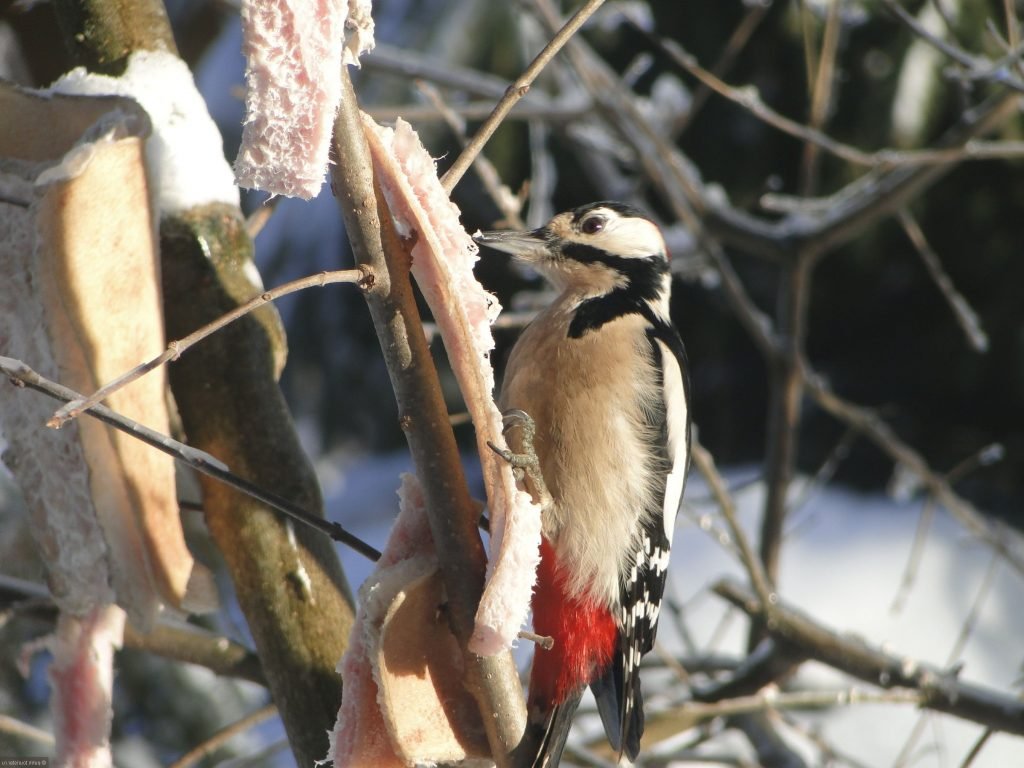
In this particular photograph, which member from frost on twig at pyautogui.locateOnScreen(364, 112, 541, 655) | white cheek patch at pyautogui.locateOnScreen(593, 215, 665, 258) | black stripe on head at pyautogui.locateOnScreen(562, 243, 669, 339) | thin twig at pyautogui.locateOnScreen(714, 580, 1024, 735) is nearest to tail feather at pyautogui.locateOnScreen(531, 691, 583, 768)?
frost on twig at pyautogui.locateOnScreen(364, 112, 541, 655)

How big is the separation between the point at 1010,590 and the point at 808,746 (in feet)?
3.94

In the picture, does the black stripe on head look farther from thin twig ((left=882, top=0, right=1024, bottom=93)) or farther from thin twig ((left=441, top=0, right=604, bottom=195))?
thin twig ((left=441, top=0, right=604, bottom=195))

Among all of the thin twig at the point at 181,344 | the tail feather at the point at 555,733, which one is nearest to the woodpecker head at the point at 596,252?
the tail feather at the point at 555,733

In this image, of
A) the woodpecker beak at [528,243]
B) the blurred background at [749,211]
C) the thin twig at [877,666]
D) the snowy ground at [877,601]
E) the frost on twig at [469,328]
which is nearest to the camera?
the frost on twig at [469,328]

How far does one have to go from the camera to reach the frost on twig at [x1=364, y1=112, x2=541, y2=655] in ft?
4.02

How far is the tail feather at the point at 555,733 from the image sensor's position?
4.98ft

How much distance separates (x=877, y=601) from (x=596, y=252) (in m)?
2.92

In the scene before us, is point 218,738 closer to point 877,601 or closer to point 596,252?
point 596,252

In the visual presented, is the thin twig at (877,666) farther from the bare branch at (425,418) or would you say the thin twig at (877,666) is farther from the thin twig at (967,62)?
the bare branch at (425,418)

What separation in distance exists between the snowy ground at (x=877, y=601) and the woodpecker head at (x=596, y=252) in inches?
71.6

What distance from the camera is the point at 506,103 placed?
1.30 metres

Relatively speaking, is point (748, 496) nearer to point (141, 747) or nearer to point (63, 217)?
point (141, 747)

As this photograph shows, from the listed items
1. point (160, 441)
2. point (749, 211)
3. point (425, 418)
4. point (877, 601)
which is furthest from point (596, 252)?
point (749, 211)

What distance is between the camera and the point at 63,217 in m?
1.47
